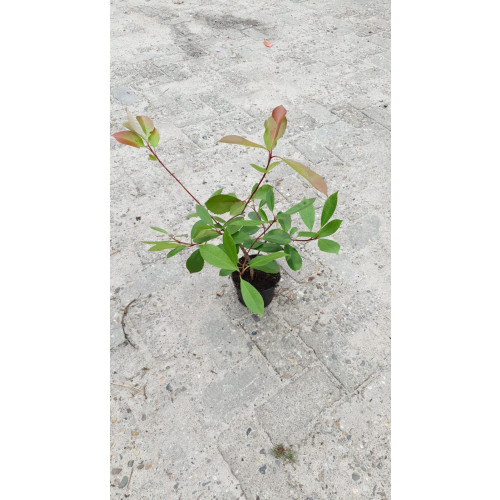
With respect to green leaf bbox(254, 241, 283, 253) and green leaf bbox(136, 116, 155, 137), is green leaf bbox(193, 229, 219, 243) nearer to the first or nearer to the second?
green leaf bbox(254, 241, 283, 253)

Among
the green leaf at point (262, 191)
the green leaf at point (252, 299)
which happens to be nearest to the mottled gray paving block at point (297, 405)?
the green leaf at point (252, 299)

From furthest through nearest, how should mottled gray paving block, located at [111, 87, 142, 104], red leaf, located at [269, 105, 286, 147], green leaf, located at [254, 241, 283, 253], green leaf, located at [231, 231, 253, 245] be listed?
mottled gray paving block, located at [111, 87, 142, 104] → green leaf, located at [254, 241, 283, 253] → green leaf, located at [231, 231, 253, 245] → red leaf, located at [269, 105, 286, 147]

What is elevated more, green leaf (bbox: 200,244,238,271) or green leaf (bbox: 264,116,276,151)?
green leaf (bbox: 264,116,276,151)

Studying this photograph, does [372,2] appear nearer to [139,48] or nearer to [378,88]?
[378,88]

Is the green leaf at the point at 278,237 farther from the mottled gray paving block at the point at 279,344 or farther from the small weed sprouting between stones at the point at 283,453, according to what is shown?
the small weed sprouting between stones at the point at 283,453

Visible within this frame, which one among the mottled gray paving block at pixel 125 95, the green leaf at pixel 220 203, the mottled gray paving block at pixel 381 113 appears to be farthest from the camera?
the mottled gray paving block at pixel 125 95

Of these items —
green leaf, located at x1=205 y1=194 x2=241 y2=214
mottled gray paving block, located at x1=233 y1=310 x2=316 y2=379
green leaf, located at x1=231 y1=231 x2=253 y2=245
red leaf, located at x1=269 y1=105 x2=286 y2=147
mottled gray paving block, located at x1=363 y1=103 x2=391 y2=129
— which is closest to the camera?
red leaf, located at x1=269 y1=105 x2=286 y2=147

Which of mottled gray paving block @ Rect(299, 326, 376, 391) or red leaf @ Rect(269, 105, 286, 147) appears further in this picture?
mottled gray paving block @ Rect(299, 326, 376, 391)

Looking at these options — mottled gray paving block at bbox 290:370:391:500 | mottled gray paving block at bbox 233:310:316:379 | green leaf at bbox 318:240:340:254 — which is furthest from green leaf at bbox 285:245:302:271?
mottled gray paving block at bbox 290:370:391:500
